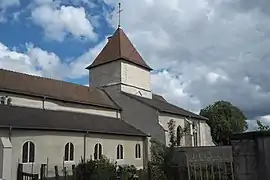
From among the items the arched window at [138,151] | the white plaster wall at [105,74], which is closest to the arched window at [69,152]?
the arched window at [138,151]

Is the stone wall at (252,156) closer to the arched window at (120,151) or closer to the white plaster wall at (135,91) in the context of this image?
the arched window at (120,151)

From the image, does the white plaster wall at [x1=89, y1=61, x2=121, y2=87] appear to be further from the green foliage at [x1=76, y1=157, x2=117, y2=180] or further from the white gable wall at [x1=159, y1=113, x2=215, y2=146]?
the green foliage at [x1=76, y1=157, x2=117, y2=180]

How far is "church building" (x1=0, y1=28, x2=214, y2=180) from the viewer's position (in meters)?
19.8

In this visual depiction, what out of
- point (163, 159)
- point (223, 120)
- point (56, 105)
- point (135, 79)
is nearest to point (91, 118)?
point (56, 105)

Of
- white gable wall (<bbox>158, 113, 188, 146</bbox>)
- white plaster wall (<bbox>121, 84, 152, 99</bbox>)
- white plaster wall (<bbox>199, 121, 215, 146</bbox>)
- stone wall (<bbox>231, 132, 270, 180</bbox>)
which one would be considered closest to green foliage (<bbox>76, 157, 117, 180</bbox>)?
white gable wall (<bbox>158, 113, 188, 146</bbox>)

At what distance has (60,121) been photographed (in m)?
22.9

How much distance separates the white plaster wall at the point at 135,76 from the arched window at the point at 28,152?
1527 centimetres

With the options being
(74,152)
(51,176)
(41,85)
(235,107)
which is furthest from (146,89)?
(235,107)

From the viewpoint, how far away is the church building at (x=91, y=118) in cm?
1980

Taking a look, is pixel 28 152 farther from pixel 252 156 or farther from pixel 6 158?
pixel 252 156

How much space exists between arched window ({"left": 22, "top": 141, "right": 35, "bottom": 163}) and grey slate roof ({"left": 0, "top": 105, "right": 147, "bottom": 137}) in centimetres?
113

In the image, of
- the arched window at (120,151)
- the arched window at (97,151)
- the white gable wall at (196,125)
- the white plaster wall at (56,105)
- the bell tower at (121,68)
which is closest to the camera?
the white plaster wall at (56,105)

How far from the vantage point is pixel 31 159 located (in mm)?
19797

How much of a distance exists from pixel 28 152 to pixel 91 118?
795 centimetres
